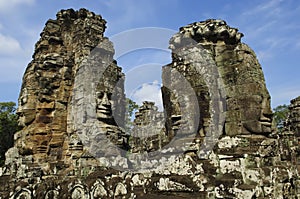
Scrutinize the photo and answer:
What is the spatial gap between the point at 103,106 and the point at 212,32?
536cm

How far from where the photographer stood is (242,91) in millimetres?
4461

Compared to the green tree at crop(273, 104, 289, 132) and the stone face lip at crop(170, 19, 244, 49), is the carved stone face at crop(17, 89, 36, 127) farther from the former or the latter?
the green tree at crop(273, 104, 289, 132)

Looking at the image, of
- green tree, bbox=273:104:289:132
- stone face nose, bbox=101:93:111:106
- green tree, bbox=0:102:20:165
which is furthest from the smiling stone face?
green tree, bbox=273:104:289:132

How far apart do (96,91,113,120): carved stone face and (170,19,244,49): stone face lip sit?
4.90 m

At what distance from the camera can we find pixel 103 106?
31.0ft

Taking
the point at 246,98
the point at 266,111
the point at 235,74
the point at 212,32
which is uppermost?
the point at 212,32

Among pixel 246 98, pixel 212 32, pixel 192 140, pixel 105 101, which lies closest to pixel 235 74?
pixel 246 98

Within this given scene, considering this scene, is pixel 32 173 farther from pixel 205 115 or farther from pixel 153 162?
pixel 205 115

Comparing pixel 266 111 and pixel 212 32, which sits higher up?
pixel 212 32

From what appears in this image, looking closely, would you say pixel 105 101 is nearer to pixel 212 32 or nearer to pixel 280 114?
pixel 212 32

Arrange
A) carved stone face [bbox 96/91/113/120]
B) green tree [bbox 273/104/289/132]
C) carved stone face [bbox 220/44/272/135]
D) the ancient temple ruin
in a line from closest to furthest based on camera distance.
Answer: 1. the ancient temple ruin
2. carved stone face [bbox 220/44/272/135]
3. carved stone face [bbox 96/91/113/120]
4. green tree [bbox 273/104/289/132]

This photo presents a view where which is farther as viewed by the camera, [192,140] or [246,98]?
[192,140]

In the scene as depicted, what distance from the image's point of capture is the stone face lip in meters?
5.00

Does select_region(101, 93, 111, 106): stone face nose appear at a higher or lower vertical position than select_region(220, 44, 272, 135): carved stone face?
higher
